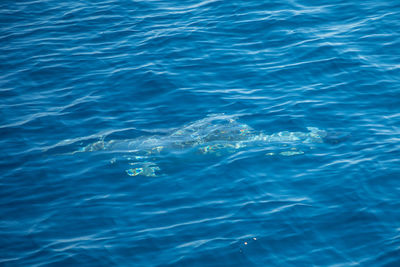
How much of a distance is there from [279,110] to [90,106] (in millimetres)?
5495

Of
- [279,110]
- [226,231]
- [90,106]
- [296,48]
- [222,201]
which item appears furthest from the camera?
[296,48]

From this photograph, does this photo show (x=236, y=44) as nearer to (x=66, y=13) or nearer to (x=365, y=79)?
(x=365, y=79)

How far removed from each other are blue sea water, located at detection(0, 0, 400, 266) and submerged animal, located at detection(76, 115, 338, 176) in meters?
0.06

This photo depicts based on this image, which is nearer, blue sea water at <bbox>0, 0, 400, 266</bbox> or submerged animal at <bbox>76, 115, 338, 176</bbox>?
blue sea water at <bbox>0, 0, 400, 266</bbox>

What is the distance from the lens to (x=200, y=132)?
11898mm

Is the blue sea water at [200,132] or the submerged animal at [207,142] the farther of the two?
the submerged animal at [207,142]

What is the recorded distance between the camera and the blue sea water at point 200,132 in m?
8.67

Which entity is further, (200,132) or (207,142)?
(200,132)

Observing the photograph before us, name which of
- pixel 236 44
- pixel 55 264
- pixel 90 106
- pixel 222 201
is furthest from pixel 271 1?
pixel 55 264

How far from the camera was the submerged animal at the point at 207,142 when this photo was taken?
1133 cm

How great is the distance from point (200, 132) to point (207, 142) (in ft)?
1.37

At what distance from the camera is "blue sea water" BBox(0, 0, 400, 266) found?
28.5 feet

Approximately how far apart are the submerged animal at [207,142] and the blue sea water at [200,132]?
0.18 feet

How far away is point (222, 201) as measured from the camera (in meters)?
9.69
